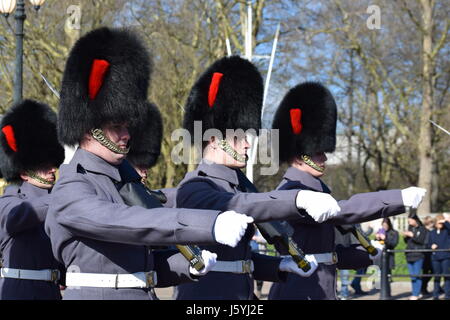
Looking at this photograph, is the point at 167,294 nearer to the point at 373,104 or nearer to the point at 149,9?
the point at 149,9

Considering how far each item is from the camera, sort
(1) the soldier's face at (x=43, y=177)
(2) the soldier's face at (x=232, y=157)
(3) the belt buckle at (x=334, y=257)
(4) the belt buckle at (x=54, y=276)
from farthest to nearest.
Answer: (1) the soldier's face at (x=43, y=177) < (3) the belt buckle at (x=334, y=257) < (4) the belt buckle at (x=54, y=276) < (2) the soldier's face at (x=232, y=157)

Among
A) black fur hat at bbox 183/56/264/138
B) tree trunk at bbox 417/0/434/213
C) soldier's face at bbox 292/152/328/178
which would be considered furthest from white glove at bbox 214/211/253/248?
tree trunk at bbox 417/0/434/213

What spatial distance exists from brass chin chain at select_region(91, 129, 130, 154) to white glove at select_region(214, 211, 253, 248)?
96cm

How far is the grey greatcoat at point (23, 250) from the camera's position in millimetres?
5648

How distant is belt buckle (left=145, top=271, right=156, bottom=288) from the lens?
408 cm

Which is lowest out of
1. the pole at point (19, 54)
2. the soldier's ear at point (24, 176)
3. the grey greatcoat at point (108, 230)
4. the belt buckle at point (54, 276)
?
the belt buckle at point (54, 276)

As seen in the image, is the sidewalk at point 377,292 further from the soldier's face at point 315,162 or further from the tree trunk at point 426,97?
the tree trunk at point 426,97

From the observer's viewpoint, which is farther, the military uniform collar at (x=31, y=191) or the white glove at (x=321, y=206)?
the military uniform collar at (x=31, y=191)

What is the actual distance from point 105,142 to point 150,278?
66 cm

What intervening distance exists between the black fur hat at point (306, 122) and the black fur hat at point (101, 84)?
2.30m

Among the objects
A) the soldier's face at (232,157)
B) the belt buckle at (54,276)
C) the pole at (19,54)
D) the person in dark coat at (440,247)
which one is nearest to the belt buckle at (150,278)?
the soldier's face at (232,157)

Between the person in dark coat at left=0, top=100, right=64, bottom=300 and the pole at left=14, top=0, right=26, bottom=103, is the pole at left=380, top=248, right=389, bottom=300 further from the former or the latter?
the person in dark coat at left=0, top=100, right=64, bottom=300

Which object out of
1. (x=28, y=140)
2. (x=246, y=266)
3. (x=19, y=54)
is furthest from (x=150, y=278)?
(x=19, y=54)

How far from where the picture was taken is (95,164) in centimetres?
409
